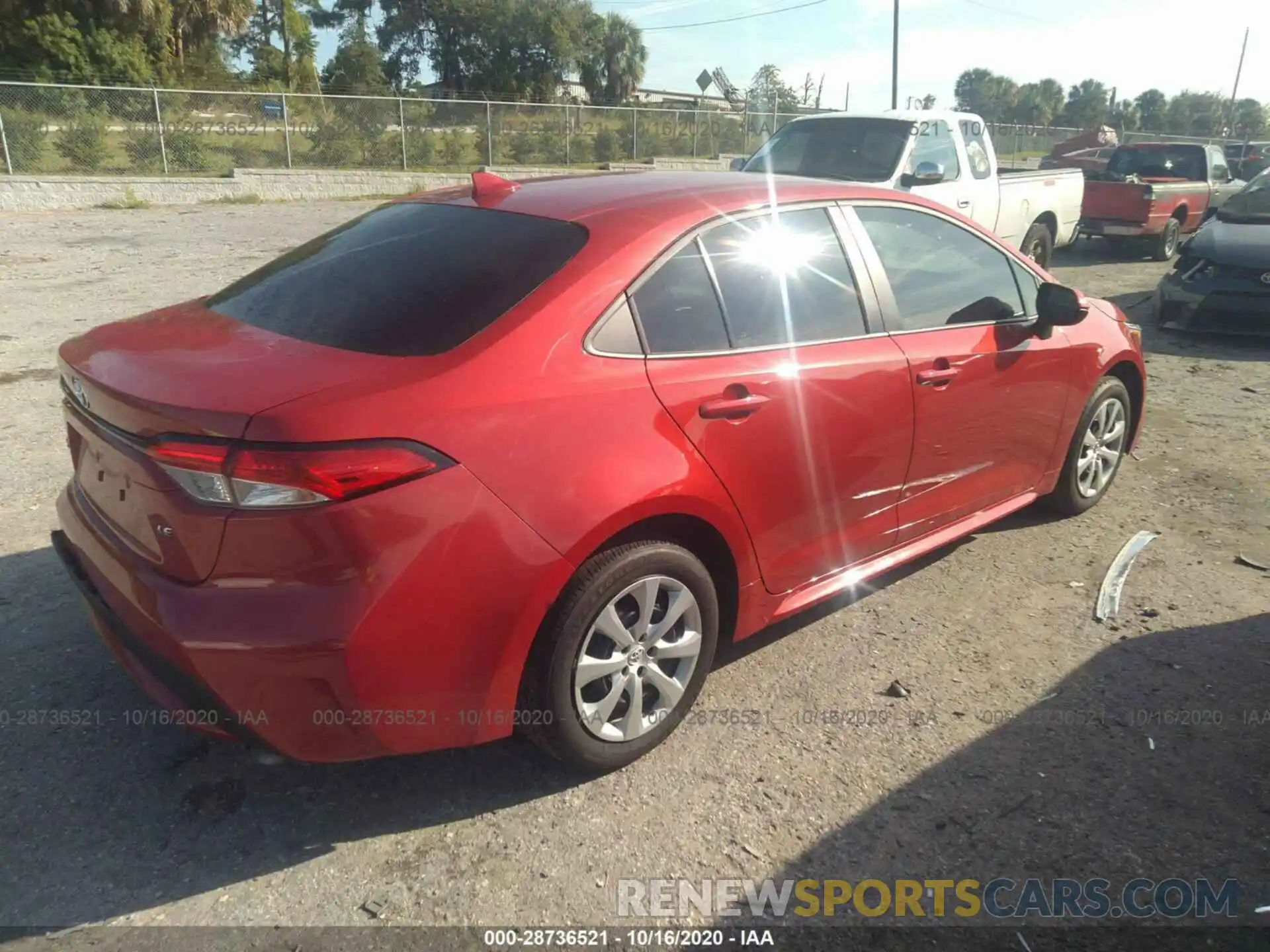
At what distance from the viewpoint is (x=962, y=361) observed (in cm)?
374

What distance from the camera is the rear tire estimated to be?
37.4ft

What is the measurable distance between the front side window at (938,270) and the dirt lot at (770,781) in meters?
1.19

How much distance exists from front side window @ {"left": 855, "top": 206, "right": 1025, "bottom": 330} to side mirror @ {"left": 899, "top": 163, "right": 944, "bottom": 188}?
5064 mm

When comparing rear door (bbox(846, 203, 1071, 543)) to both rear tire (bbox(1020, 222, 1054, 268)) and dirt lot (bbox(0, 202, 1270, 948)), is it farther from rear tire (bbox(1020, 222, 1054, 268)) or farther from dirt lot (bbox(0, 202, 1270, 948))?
rear tire (bbox(1020, 222, 1054, 268))

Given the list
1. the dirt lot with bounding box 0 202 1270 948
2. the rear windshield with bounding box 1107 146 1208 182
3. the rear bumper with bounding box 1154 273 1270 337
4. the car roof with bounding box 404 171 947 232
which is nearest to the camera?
the dirt lot with bounding box 0 202 1270 948

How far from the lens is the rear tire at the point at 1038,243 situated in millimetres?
11414

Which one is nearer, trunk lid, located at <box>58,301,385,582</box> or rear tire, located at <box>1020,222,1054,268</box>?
trunk lid, located at <box>58,301,385,582</box>

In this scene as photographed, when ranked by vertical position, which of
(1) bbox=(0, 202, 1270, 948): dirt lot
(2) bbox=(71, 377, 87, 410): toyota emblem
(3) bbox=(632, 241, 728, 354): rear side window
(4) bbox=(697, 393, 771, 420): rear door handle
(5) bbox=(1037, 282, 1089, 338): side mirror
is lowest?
(1) bbox=(0, 202, 1270, 948): dirt lot

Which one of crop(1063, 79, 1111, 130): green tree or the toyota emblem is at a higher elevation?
crop(1063, 79, 1111, 130): green tree

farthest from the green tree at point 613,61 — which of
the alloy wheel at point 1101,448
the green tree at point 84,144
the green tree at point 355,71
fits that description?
the alloy wheel at point 1101,448

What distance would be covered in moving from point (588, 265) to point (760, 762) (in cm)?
163

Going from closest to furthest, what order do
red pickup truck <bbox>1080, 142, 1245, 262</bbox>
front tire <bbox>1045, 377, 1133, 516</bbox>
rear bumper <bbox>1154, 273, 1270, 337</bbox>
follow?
front tire <bbox>1045, 377, 1133, 516</bbox> < rear bumper <bbox>1154, 273, 1270, 337</bbox> < red pickup truck <bbox>1080, 142, 1245, 262</bbox>

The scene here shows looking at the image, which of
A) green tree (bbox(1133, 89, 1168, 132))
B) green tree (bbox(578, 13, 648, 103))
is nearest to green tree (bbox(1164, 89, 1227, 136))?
green tree (bbox(1133, 89, 1168, 132))

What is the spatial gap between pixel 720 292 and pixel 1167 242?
45.1ft
